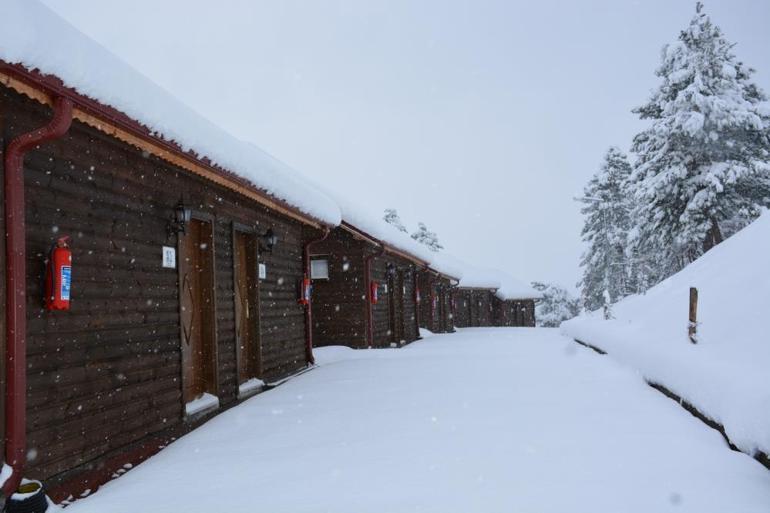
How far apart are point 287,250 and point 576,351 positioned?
25.3ft

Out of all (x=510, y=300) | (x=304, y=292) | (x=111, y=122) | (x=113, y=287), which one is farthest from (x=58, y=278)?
(x=510, y=300)

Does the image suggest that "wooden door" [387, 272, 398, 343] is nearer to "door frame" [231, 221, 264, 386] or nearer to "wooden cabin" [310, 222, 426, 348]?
"wooden cabin" [310, 222, 426, 348]

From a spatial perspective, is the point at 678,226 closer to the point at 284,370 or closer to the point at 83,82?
the point at 284,370

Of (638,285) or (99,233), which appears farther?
(638,285)

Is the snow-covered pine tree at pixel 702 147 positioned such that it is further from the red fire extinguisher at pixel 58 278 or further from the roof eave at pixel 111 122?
the red fire extinguisher at pixel 58 278

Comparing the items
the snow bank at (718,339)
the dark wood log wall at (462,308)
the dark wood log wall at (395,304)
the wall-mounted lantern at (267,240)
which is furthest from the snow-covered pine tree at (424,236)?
the wall-mounted lantern at (267,240)

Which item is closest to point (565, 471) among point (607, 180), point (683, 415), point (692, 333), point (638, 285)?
point (683, 415)

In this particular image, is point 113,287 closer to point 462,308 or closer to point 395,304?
point 395,304

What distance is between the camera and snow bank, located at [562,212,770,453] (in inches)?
189

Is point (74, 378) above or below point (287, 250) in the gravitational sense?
below

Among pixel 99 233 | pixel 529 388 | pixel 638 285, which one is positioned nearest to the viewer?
pixel 99 233

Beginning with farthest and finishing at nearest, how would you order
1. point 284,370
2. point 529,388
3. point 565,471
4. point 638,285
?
point 638,285
point 284,370
point 529,388
point 565,471

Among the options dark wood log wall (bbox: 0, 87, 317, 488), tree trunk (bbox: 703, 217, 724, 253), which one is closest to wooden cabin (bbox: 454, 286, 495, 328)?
tree trunk (bbox: 703, 217, 724, 253)

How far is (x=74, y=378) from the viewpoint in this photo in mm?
4367
